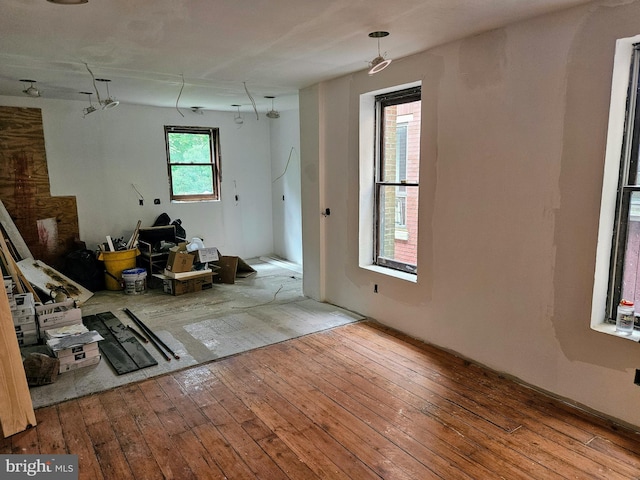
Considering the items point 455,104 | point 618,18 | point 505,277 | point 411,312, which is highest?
point 618,18

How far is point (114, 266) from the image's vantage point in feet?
17.5

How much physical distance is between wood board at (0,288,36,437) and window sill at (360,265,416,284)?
2.83 metres

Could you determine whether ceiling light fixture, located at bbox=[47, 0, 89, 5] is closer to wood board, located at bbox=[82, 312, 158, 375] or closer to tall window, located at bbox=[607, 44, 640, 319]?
wood board, located at bbox=[82, 312, 158, 375]

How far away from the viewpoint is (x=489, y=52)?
2.85 m

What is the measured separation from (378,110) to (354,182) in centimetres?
72

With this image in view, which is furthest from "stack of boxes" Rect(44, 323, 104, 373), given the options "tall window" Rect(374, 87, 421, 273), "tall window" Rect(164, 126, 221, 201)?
"tall window" Rect(164, 126, 221, 201)

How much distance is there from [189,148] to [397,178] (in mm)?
3802

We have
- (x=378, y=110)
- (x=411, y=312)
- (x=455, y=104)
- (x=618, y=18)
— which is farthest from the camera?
(x=378, y=110)

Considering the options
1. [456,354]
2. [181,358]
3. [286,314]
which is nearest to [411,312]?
[456,354]

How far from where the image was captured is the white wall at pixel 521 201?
2.40 m

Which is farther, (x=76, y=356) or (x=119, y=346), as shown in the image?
(x=119, y=346)

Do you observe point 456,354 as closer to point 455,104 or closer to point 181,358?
point 455,104

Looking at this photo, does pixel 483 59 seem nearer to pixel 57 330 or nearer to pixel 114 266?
pixel 57 330

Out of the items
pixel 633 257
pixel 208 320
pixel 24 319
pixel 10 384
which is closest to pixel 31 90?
pixel 24 319
